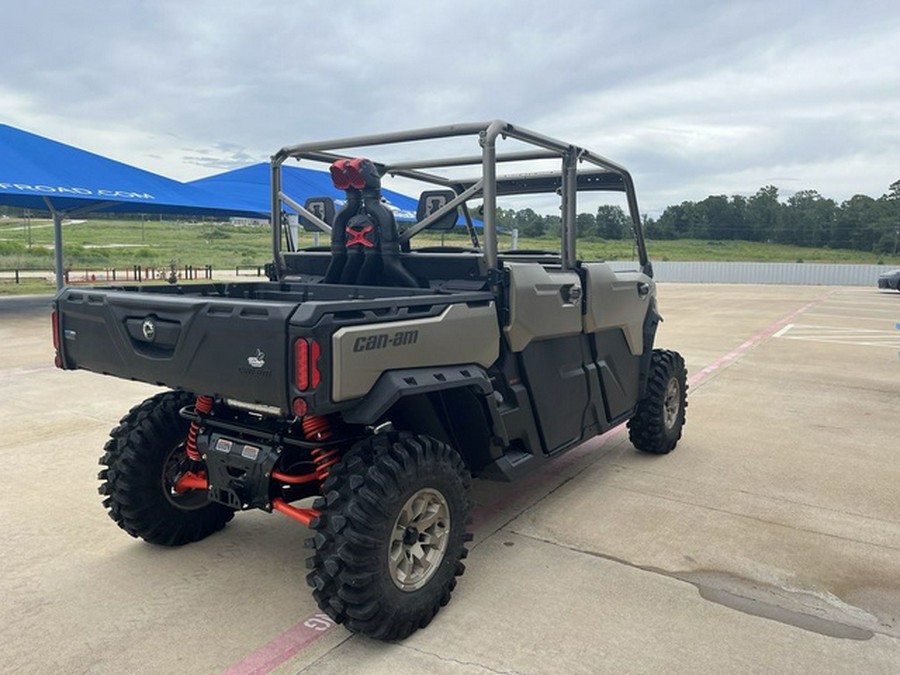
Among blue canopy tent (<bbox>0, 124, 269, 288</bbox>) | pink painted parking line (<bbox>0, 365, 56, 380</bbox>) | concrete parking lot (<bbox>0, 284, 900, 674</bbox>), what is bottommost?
concrete parking lot (<bbox>0, 284, 900, 674</bbox>)

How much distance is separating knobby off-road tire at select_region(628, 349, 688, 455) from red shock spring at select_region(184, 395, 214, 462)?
3176mm

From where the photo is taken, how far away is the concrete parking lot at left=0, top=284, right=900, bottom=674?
9.04ft

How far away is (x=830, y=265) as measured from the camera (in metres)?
37.2

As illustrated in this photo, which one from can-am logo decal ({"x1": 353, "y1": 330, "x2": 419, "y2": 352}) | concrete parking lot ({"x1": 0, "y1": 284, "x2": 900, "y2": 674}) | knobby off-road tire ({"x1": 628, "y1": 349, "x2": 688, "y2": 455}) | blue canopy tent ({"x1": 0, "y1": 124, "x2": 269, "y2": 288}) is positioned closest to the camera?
can-am logo decal ({"x1": 353, "y1": 330, "x2": 419, "y2": 352})

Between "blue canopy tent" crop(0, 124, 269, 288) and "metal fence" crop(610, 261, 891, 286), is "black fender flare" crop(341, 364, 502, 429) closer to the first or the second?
"blue canopy tent" crop(0, 124, 269, 288)

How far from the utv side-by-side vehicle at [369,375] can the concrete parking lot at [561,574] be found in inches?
10.9

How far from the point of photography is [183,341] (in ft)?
9.31

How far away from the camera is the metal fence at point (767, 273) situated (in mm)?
36781

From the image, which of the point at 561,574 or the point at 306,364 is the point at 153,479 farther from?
the point at 561,574

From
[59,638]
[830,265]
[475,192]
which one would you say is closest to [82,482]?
[59,638]

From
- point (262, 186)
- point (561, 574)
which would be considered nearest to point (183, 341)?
point (561, 574)

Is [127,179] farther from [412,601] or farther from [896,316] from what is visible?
[896,316]

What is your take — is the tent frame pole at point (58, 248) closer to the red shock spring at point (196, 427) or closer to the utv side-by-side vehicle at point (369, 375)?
the utv side-by-side vehicle at point (369, 375)

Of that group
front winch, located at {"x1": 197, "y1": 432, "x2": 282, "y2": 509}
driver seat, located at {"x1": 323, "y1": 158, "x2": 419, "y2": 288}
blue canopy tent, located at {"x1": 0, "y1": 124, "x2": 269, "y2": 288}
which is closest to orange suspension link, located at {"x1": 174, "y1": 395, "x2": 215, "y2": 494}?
front winch, located at {"x1": 197, "y1": 432, "x2": 282, "y2": 509}
